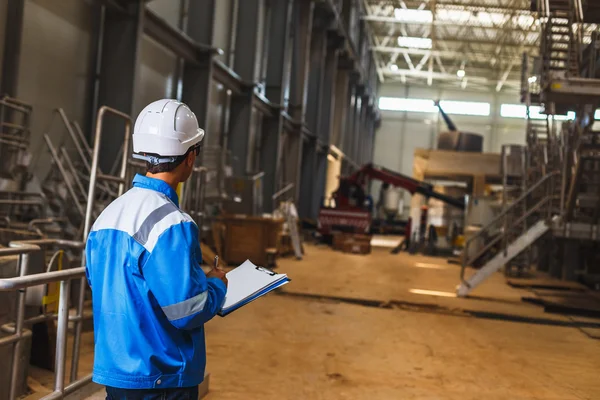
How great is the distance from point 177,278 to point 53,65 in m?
8.83

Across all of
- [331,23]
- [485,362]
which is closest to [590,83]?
[485,362]

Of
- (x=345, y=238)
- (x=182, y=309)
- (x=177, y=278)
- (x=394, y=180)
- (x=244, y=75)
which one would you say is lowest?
(x=345, y=238)

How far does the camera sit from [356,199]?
23391mm

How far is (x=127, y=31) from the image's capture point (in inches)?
427

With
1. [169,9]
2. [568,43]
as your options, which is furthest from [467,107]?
[568,43]

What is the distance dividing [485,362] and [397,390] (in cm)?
171

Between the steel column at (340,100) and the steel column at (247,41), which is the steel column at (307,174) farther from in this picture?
the steel column at (247,41)

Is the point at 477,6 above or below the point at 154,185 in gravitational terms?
above

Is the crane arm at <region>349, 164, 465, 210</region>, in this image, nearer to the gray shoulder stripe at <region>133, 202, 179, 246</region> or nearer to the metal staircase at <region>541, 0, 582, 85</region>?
the metal staircase at <region>541, 0, 582, 85</region>

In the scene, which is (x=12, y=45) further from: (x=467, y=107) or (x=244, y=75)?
(x=467, y=107)

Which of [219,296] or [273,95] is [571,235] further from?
[273,95]

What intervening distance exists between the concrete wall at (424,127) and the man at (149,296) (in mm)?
45029

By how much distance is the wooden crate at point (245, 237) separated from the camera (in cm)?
1397

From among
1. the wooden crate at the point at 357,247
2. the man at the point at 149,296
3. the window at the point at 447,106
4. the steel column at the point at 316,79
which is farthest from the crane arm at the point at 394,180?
the window at the point at 447,106
